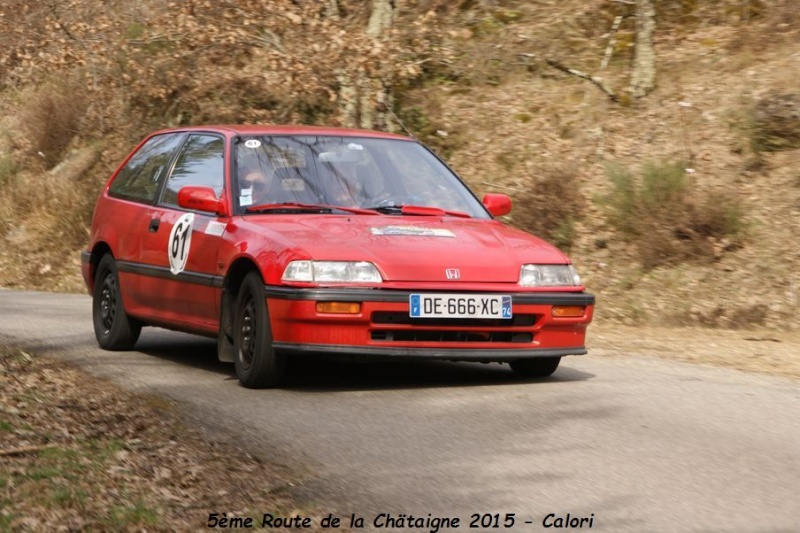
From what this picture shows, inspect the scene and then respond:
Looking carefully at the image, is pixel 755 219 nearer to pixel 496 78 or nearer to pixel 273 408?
pixel 496 78

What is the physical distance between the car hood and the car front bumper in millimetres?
185

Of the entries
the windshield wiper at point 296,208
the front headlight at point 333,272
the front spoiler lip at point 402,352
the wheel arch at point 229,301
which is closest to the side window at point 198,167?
the windshield wiper at point 296,208

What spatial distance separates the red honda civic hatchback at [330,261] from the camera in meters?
8.12

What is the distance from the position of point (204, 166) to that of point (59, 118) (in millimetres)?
16936

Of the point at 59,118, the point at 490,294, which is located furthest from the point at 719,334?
the point at 59,118

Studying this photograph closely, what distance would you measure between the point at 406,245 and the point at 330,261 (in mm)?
520

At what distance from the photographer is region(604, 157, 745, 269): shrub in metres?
15.4

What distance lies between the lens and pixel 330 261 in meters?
8.10

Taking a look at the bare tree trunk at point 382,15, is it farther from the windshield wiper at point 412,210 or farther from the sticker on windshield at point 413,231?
the sticker on windshield at point 413,231

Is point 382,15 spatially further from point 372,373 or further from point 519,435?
point 519,435

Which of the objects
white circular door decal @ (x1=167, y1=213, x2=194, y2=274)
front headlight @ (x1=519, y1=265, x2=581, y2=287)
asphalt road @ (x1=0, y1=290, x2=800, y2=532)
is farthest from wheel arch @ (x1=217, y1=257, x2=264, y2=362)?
front headlight @ (x1=519, y1=265, x2=581, y2=287)

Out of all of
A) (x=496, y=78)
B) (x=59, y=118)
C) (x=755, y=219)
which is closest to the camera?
(x=755, y=219)

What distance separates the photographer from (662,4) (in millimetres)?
22234

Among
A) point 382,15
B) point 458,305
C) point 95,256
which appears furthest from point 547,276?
point 382,15
